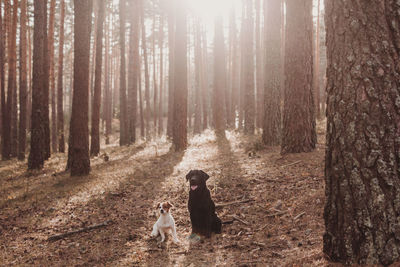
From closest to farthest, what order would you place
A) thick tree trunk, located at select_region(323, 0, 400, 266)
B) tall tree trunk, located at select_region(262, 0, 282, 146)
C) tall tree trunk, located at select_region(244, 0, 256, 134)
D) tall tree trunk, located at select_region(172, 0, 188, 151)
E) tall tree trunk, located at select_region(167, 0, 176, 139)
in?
thick tree trunk, located at select_region(323, 0, 400, 266), tall tree trunk, located at select_region(262, 0, 282, 146), tall tree trunk, located at select_region(172, 0, 188, 151), tall tree trunk, located at select_region(244, 0, 256, 134), tall tree trunk, located at select_region(167, 0, 176, 139)

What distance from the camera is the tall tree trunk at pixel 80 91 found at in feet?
35.7

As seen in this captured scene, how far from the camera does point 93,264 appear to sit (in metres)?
5.36

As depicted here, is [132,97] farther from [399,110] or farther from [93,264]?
[399,110]

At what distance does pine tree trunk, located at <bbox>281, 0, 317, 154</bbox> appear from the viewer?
915cm

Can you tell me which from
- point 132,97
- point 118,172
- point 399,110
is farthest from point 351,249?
point 132,97

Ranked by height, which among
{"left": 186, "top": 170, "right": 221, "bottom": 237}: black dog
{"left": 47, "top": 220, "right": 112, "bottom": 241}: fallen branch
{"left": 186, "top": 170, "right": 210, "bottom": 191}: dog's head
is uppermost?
{"left": 186, "top": 170, "right": 210, "bottom": 191}: dog's head

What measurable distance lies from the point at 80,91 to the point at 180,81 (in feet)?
15.3

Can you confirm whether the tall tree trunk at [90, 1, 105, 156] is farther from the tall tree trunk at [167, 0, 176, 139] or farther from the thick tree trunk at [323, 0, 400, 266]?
the thick tree trunk at [323, 0, 400, 266]

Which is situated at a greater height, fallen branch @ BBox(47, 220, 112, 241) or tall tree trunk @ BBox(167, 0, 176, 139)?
tall tree trunk @ BBox(167, 0, 176, 139)

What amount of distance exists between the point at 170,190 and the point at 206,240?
3.02 meters

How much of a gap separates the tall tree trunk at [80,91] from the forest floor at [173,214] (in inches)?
27.2

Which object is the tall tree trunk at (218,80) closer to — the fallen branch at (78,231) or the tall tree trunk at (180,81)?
the tall tree trunk at (180,81)

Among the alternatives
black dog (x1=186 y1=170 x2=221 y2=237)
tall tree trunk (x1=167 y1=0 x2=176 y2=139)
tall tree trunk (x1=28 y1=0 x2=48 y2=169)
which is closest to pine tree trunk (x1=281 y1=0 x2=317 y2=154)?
black dog (x1=186 y1=170 x2=221 y2=237)

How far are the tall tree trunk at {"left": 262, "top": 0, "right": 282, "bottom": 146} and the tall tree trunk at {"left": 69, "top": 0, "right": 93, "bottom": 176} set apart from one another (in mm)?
5953
